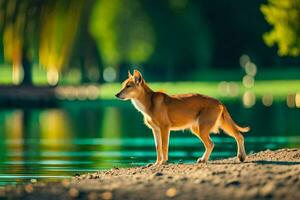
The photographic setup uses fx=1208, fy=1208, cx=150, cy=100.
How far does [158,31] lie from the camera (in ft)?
283

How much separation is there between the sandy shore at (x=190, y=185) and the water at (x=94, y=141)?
11.5 ft

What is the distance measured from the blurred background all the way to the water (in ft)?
0.11

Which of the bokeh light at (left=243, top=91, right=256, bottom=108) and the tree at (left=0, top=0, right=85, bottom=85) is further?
the bokeh light at (left=243, top=91, right=256, bottom=108)

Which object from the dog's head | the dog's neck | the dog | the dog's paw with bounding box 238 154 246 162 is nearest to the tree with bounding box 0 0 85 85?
the dog's head

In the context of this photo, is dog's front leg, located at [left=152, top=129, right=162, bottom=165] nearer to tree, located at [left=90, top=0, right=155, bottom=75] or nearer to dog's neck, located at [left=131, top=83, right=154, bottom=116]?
dog's neck, located at [left=131, top=83, right=154, bottom=116]

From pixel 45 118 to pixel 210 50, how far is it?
40.3m

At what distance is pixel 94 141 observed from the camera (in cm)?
3344

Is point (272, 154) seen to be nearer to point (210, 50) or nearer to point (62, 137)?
point (62, 137)

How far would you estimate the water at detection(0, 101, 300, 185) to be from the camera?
2370 cm

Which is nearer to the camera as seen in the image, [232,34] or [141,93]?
[141,93]

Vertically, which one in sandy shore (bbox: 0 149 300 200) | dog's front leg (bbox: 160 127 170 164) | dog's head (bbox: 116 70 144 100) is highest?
dog's head (bbox: 116 70 144 100)

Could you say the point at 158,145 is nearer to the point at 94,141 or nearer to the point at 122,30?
the point at 94,141

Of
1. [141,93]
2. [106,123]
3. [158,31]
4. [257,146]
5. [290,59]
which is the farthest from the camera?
[290,59]

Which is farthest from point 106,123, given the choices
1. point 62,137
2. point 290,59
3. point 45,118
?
point 290,59
